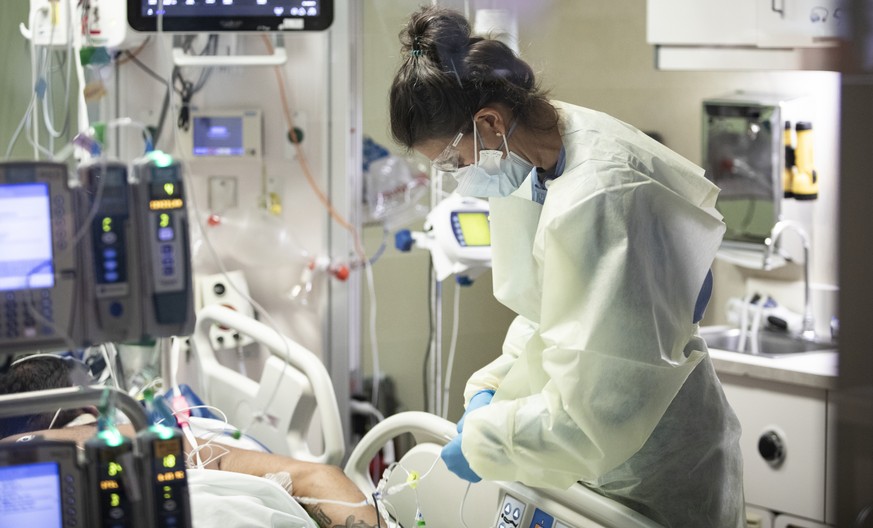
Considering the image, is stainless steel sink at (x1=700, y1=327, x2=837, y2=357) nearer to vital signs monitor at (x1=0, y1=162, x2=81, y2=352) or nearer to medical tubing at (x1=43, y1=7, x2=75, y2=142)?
medical tubing at (x1=43, y1=7, x2=75, y2=142)

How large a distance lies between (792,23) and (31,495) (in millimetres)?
1941

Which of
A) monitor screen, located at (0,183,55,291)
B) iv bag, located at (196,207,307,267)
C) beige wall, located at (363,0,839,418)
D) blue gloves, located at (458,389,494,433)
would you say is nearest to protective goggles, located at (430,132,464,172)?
beige wall, located at (363,0,839,418)

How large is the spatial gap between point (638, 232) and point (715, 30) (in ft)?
4.00

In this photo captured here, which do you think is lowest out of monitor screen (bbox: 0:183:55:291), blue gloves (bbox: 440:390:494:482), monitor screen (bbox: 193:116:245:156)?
blue gloves (bbox: 440:390:494:482)

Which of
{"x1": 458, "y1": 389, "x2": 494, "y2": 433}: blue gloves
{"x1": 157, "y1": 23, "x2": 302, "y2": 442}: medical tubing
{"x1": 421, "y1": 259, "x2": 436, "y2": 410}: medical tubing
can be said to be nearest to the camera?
{"x1": 458, "y1": 389, "x2": 494, "y2": 433}: blue gloves

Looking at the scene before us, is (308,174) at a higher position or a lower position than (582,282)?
higher

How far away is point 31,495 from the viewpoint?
1394 millimetres

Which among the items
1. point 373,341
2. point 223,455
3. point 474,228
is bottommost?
point 223,455

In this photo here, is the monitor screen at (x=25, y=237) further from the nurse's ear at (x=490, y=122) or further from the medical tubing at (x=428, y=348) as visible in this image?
the medical tubing at (x=428, y=348)

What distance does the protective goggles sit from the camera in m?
1.74

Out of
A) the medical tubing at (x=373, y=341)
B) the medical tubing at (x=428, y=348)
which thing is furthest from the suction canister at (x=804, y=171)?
the medical tubing at (x=373, y=341)

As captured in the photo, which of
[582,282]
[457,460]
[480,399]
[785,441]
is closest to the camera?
[582,282]

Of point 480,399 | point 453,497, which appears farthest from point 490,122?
point 453,497

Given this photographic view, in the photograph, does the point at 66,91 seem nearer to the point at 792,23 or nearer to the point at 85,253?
the point at 85,253
